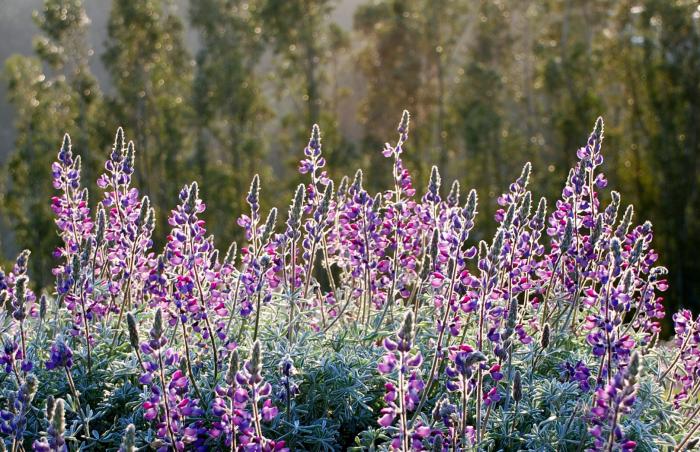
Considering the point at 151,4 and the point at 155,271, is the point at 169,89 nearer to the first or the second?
the point at 151,4

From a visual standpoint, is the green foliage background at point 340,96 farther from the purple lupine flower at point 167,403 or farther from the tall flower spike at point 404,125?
the purple lupine flower at point 167,403

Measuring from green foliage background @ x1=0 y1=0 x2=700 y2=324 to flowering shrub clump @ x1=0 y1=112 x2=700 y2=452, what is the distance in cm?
2381

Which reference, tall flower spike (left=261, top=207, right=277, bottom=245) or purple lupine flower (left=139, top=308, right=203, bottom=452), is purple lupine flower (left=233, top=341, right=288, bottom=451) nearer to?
purple lupine flower (left=139, top=308, right=203, bottom=452)

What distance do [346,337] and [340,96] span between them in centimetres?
3236

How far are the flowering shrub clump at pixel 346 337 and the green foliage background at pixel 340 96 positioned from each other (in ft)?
78.1

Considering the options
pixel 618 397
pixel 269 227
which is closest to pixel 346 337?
pixel 269 227

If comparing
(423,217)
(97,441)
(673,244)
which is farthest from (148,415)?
(673,244)

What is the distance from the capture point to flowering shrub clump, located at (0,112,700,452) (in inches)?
158

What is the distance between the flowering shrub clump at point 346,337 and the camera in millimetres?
4023

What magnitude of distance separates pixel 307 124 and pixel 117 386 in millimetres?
26802

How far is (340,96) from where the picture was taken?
121ft

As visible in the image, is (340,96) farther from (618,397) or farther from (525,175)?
(618,397)

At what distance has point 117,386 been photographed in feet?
16.4

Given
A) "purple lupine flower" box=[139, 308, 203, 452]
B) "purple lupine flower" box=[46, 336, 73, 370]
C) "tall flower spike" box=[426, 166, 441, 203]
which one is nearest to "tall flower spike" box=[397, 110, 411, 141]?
"tall flower spike" box=[426, 166, 441, 203]
